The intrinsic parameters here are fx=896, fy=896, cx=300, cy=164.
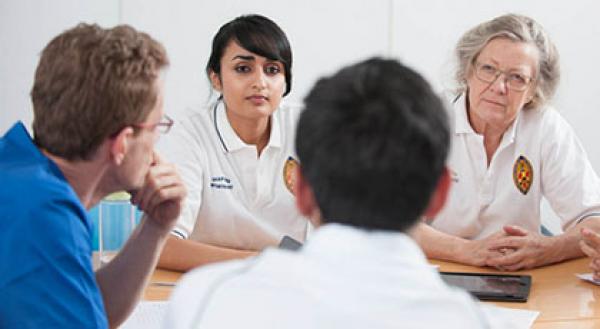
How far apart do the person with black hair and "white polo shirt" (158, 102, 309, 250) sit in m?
1.57

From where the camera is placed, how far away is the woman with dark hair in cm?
266

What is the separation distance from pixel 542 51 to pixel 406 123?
1907 millimetres

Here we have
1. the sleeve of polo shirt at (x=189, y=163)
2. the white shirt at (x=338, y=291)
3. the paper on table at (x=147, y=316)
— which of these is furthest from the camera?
the sleeve of polo shirt at (x=189, y=163)

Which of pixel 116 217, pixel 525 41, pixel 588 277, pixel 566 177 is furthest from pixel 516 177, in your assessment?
pixel 116 217

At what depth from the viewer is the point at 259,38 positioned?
270 centimetres

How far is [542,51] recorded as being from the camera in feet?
9.11

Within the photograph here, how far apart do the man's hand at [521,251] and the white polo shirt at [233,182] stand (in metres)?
0.63

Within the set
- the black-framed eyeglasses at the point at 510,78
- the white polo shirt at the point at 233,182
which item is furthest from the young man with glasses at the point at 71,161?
the black-framed eyeglasses at the point at 510,78

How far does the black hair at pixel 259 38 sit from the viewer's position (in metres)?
2.69

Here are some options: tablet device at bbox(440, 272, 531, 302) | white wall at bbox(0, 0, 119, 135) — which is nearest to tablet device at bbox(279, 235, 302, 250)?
tablet device at bbox(440, 272, 531, 302)

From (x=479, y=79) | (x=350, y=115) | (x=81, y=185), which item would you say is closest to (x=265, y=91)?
(x=479, y=79)

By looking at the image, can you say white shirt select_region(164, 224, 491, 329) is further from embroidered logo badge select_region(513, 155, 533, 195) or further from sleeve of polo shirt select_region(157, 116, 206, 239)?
embroidered logo badge select_region(513, 155, 533, 195)

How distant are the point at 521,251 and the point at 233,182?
873mm

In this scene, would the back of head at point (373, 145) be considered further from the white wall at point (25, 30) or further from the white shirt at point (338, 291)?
the white wall at point (25, 30)
